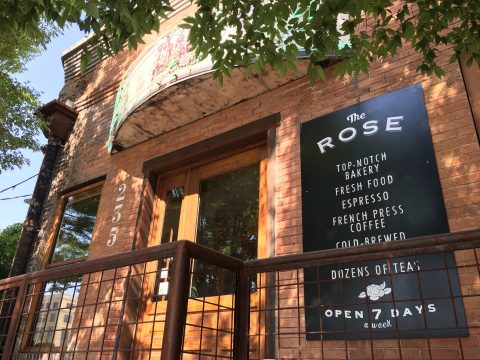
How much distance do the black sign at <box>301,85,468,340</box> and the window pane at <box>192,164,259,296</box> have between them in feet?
2.56

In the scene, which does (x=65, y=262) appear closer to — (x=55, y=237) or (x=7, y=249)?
(x=55, y=237)

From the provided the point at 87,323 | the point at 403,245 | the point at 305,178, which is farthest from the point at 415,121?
the point at 87,323

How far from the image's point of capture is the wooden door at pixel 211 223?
4293 mm

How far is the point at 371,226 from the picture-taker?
3516mm

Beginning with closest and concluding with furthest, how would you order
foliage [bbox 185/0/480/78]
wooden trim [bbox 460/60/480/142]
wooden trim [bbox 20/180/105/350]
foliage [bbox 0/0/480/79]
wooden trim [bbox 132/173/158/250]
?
foliage [bbox 0/0/480/79]
foliage [bbox 185/0/480/78]
wooden trim [bbox 460/60/480/142]
wooden trim [bbox 132/173/158/250]
wooden trim [bbox 20/180/105/350]

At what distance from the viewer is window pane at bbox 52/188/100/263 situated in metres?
6.25

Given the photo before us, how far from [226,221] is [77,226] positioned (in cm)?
272

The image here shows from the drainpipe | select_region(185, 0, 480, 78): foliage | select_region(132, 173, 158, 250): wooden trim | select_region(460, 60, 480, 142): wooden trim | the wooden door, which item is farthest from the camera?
the drainpipe

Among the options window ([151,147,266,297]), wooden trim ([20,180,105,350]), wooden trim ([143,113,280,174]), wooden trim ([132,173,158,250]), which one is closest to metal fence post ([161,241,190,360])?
window ([151,147,266,297])

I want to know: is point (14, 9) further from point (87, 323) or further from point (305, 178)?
point (87, 323)

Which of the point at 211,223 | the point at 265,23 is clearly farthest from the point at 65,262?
the point at 265,23

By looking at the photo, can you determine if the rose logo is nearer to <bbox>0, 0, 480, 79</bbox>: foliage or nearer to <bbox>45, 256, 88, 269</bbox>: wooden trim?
<bbox>0, 0, 480, 79</bbox>: foliage

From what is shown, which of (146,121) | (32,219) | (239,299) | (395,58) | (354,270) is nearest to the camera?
(239,299)

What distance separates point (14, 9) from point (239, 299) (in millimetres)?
2314
